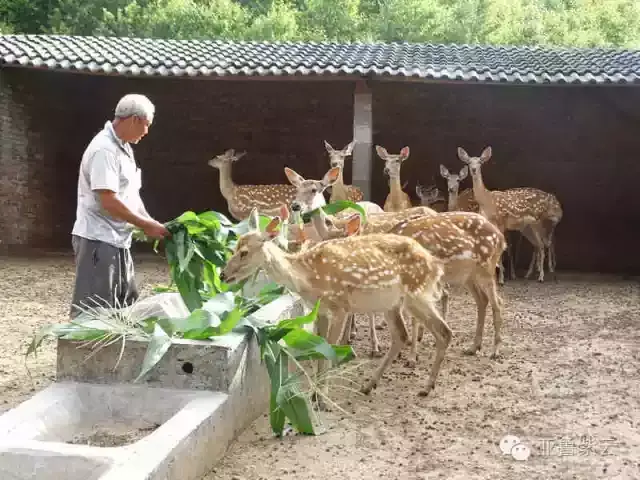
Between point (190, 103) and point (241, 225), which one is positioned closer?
point (241, 225)

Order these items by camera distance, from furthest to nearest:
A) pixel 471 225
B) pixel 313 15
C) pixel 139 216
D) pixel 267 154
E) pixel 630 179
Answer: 1. pixel 313 15
2. pixel 267 154
3. pixel 630 179
4. pixel 471 225
5. pixel 139 216

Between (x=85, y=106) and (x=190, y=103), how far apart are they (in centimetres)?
161

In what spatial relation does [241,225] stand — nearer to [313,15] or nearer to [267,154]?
[267,154]

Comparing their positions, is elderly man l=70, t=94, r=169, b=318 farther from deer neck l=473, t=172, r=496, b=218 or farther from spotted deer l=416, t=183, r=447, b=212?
spotted deer l=416, t=183, r=447, b=212

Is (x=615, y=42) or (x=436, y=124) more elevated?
(x=615, y=42)

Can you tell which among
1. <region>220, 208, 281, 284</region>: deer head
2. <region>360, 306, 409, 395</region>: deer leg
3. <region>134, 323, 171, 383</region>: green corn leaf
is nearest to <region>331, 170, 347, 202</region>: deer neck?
<region>360, 306, 409, 395</region>: deer leg

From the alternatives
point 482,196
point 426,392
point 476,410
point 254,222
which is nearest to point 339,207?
point 254,222

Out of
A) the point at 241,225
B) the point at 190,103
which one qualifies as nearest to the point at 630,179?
the point at 190,103

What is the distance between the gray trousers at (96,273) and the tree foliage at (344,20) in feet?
68.8

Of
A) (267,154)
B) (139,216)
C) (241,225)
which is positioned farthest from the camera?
(267,154)

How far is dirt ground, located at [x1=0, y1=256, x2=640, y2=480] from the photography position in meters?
3.90

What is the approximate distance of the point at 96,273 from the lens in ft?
14.0

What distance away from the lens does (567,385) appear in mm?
5289

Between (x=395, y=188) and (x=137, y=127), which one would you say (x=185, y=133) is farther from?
(x=137, y=127)
